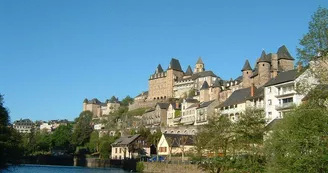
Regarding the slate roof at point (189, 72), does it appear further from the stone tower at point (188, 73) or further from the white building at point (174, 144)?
the white building at point (174, 144)

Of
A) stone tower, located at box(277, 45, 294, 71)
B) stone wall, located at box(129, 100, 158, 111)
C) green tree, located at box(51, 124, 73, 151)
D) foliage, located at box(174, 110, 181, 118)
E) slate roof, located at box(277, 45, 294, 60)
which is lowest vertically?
green tree, located at box(51, 124, 73, 151)

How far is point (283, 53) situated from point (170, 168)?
49189 millimetres

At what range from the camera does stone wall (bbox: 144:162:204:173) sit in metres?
58.5

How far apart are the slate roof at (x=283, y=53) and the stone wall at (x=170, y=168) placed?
4558cm

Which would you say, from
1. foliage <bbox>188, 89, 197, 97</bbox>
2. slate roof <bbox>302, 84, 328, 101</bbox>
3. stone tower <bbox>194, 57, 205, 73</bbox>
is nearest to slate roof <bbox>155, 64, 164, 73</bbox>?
stone tower <bbox>194, 57, 205, 73</bbox>

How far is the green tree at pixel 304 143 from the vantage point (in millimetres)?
27297

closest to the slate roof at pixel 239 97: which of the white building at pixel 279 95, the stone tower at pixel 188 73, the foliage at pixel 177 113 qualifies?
the white building at pixel 279 95

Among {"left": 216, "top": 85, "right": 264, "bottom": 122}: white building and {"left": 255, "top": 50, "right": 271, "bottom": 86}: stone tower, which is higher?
{"left": 255, "top": 50, "right": 271, "bottom": 86}: stone tower

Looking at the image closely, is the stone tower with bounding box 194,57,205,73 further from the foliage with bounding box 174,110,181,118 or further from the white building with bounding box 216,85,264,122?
the white building with bounding box 216,85,264,122

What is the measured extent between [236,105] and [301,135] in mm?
52693

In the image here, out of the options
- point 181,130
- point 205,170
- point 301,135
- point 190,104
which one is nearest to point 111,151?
point 181,130

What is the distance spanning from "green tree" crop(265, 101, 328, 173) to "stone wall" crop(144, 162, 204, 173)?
26230 millimetres

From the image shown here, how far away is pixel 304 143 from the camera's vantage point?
28156 millimetres

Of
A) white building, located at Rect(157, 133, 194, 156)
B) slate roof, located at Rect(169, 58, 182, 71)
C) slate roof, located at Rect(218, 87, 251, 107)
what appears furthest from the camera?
slate roof, located at Rect(169, 58, 182, 71)
